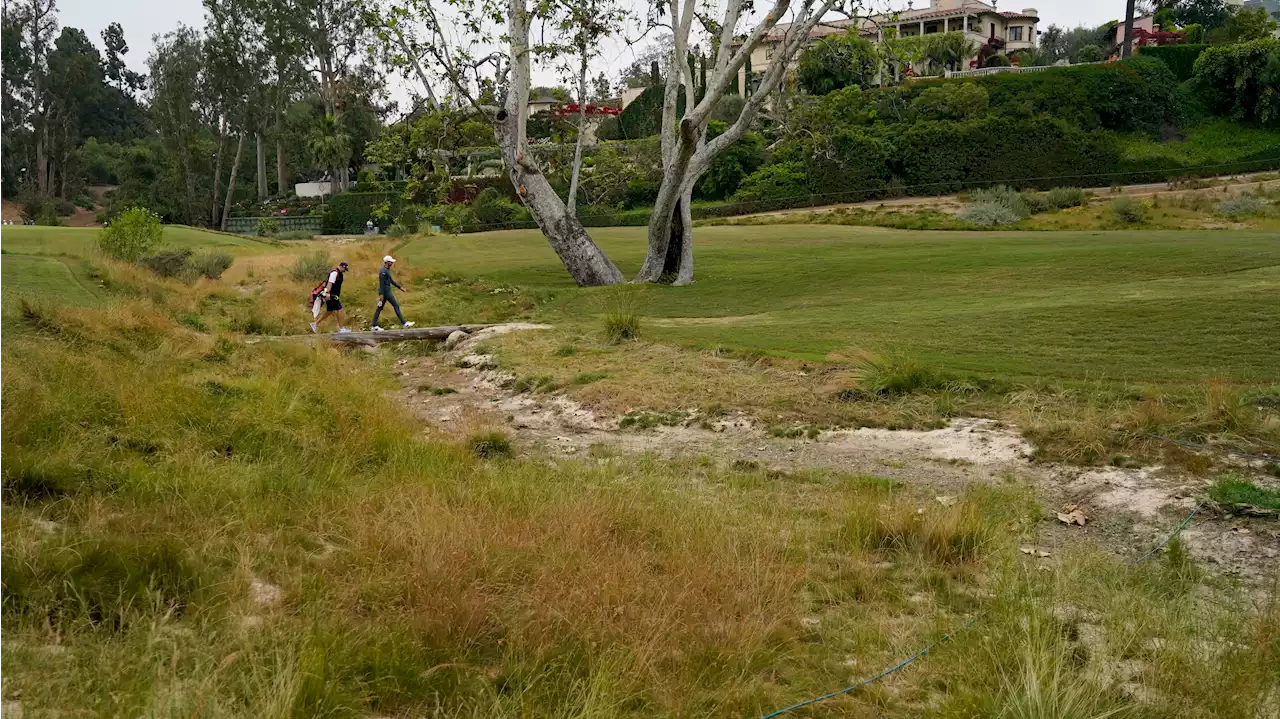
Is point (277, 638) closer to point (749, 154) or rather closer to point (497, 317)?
point (497, 317)

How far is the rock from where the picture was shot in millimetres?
18047

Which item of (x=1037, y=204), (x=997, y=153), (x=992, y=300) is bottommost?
(x=992, y=300)

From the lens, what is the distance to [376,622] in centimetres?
485

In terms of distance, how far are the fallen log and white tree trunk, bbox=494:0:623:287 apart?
7.57m

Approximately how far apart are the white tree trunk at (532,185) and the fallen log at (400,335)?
7.57 m

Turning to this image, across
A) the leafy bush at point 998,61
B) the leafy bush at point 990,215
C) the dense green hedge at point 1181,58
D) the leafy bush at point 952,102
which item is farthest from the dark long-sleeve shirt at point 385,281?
the leafy bush at point 998,61

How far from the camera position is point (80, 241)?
116ft

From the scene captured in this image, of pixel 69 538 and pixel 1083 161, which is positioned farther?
pixel 1083 161

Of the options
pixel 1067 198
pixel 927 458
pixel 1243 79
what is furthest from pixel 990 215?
pixel 927 458

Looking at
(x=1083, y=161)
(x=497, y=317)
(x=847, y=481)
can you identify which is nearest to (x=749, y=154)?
(x=1083, y=161)

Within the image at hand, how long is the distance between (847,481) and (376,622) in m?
4.95

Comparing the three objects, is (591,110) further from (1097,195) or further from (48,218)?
(48,218)

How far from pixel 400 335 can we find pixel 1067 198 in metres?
32.6

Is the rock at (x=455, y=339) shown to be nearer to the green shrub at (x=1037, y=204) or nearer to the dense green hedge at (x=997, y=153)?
the green shrub at (x=1037, y=204)
